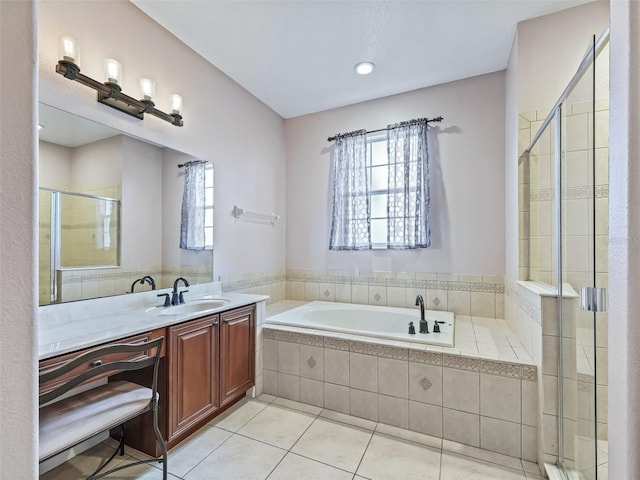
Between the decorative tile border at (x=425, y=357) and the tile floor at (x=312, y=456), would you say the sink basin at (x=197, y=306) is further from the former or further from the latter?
the decorative tile border at (x=425, y=357)

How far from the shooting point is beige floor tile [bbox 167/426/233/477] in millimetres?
1643

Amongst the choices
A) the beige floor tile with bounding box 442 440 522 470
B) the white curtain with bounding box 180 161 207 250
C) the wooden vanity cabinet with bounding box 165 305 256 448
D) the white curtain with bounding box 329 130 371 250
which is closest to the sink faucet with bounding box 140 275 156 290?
the white curtain with bounding box 180 161 207 250

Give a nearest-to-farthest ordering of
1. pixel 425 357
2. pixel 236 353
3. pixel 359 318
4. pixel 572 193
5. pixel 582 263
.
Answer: pixel 582 263, pixel 572 193, pixel 425 357, pixel 236 353, pixel 359 318

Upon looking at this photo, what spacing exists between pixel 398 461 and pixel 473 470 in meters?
0.40

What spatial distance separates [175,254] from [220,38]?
67.0 inches

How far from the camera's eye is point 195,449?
1777 millimetres

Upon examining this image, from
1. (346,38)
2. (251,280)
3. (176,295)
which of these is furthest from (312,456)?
(346,38)

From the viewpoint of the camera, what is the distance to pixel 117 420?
1345 mm

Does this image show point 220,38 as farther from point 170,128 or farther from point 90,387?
point 90,387

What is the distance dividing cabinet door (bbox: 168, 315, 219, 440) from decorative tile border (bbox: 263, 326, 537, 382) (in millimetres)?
577

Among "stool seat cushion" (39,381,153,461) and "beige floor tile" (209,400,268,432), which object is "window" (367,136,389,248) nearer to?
"beige floor tile" (209,400,268,432)

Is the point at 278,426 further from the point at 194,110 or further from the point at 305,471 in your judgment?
the point at 194,110

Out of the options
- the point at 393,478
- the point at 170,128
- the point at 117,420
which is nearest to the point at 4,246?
the point at 117,420

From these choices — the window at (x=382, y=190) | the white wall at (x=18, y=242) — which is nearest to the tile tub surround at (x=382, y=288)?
the window at (x=382, y=190)
